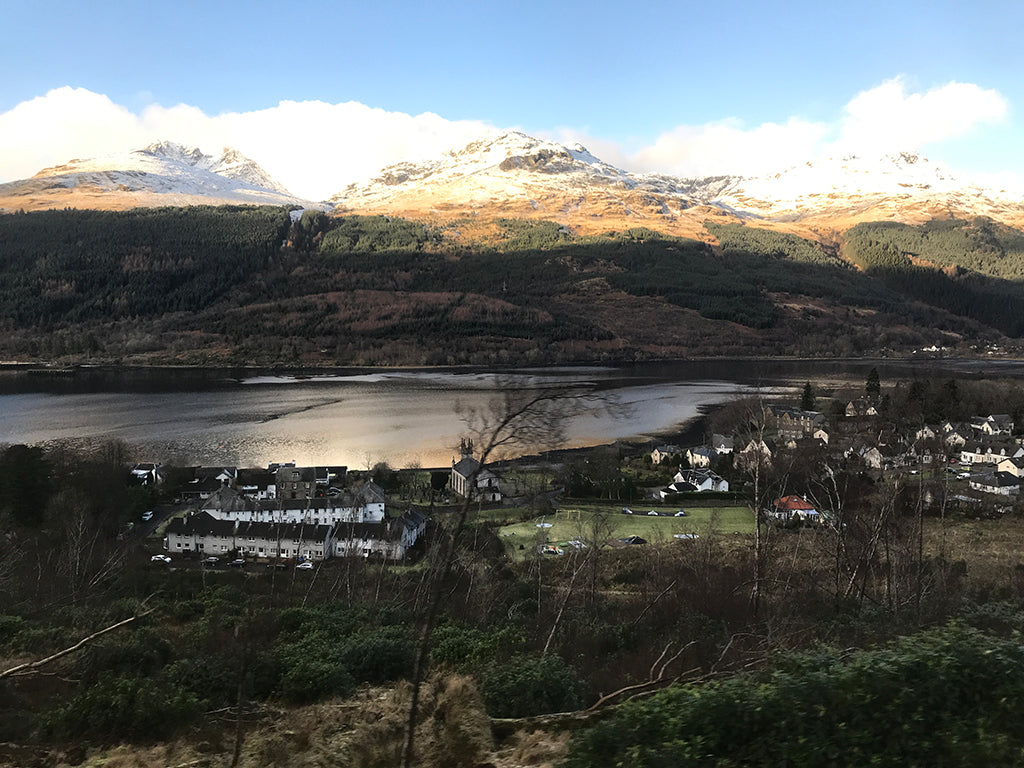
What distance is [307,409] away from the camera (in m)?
54.1

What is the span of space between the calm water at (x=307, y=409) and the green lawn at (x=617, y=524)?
329cm

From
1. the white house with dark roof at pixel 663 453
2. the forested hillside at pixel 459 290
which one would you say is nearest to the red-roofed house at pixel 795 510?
the white house with dark roof at pixel 663 453

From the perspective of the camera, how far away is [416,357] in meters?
97.9

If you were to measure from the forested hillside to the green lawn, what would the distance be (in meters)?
67.9

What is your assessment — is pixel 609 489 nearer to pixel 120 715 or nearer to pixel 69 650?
pixel 120 715

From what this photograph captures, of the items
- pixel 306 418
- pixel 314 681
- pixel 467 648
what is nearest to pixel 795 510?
pixel 467 648

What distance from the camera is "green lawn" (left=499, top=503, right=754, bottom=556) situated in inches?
866

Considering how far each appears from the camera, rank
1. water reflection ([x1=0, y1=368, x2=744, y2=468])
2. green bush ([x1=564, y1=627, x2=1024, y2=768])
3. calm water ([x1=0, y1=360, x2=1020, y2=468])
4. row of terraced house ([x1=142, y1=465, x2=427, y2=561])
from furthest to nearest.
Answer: calm water ([x1=0, y1=360, x2=1020, y2=468]) < water reflection ([x1=0, y1=368, x2=744, y2=468]) < row of terraced house ([x1=142, y1=465, x2=427, y2=561]) < green bush ([x1=564, y1=627, x2=1024, y2=768])

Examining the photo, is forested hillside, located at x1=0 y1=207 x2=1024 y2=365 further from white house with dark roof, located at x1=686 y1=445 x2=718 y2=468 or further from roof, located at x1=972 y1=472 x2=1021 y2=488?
roof, located at x1=972 y1=472 x2=1021 y2=488

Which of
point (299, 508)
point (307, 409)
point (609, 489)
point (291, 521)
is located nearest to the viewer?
point (291, 521)

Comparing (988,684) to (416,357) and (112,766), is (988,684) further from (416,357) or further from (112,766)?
(416,357)

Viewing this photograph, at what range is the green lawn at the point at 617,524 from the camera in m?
22.0

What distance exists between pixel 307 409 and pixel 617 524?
119 feet

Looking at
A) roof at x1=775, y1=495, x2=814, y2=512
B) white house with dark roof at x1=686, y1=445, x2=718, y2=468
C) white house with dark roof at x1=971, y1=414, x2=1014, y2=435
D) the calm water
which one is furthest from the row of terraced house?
white house with dark roof at x1=971, y1=414, x2=1014, y2=435
